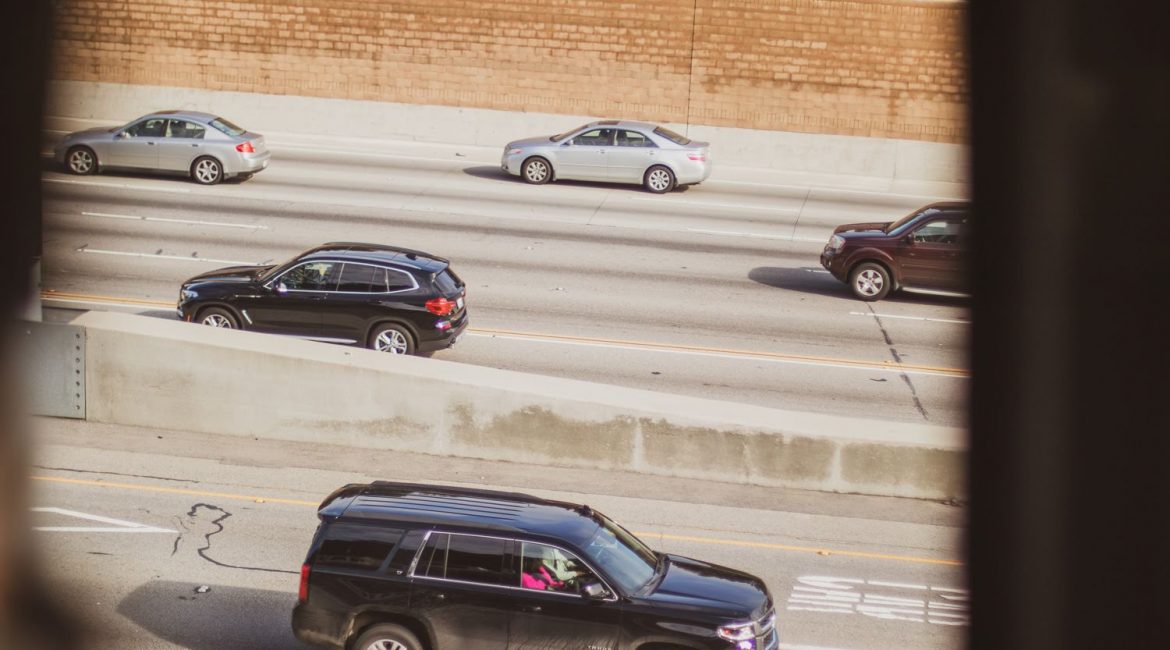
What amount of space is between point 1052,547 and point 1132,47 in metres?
0.51

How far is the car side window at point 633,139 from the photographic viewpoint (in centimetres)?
2939

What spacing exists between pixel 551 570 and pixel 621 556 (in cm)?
70

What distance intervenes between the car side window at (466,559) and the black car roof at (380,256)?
825 cm

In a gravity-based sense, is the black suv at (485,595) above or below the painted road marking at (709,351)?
below

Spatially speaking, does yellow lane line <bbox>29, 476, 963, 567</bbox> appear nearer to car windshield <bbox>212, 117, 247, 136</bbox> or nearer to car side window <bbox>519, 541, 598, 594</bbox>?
car side window <bbox>519, 541, 598, 594</bbox>

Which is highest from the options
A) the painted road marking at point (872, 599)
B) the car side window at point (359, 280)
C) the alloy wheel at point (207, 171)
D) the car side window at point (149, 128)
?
the car side window at point (149, 128)

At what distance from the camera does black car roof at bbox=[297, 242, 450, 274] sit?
1656 cm

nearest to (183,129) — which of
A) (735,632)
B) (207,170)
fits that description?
(207,170)

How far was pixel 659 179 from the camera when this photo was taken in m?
29.6

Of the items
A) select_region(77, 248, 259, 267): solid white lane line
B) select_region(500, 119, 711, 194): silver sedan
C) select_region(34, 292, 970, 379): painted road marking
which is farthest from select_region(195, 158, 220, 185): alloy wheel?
select_region(34, 292, 970, 379): painted road marking

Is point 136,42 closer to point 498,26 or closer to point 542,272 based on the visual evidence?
point 498,26

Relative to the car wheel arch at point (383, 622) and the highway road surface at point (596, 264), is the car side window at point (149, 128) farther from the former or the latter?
the car wheel arch at point (383, 622)

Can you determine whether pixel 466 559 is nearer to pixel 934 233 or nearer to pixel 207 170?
pixel 934 233

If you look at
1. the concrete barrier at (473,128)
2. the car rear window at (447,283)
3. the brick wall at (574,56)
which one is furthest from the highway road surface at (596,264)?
the brick wall at (574,56)
